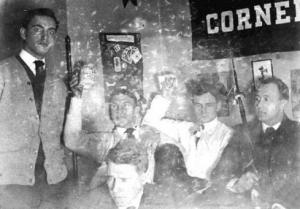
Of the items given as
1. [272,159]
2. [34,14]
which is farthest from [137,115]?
[34,14]

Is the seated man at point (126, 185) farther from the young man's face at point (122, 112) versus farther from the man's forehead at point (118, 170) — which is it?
the young man's face at point (122, 112)

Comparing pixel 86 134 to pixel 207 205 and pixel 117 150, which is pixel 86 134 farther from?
pixel 207 205

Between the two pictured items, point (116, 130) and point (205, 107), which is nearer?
point (205, 107)

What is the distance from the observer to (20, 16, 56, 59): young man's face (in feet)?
10.5

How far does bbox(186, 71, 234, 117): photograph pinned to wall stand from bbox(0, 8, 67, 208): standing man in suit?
1.11 metres

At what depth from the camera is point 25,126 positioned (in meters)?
3.18

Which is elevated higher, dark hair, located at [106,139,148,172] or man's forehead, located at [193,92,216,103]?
man's forehead, located at [193,92,216,103]

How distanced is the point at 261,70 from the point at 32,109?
5.59 feet

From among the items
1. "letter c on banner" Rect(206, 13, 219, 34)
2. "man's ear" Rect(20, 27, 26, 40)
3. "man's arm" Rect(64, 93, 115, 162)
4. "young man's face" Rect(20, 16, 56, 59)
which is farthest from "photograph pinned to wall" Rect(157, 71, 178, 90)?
"man's ear" Rect(20, 27, 26, 40)

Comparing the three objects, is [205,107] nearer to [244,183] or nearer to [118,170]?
[244,183]

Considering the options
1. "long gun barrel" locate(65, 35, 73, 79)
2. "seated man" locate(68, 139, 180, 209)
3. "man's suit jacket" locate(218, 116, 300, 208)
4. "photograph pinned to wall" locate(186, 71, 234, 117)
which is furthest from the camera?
"long gun barrel" locate(65, 35, 73, 79)

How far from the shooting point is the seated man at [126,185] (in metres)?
3.06

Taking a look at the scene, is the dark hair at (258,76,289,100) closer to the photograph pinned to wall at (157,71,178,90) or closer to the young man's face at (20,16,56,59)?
the photograph pinned to wall at (157,71,178,90)

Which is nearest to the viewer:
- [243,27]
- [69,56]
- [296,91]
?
[296,91]
